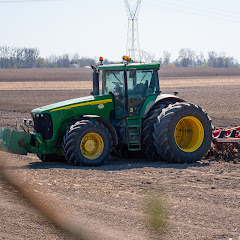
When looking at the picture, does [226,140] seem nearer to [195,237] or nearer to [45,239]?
[195,237]

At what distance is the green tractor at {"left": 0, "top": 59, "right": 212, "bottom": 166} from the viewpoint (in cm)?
1034

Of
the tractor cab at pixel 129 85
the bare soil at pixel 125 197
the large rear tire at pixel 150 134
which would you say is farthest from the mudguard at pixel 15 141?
the large rear tire at pixel 150 134

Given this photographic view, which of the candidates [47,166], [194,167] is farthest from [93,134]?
[194,167]

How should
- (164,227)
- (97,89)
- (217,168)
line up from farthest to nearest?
(97,89), (217,168), (164,227)

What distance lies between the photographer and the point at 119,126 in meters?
11.0

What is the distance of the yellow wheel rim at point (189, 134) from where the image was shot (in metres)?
11.1

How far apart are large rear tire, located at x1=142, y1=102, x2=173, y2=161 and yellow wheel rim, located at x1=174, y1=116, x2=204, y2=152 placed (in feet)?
2.16

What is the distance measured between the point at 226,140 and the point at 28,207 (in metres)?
5.78

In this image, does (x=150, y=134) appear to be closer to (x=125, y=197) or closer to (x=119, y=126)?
(x=119, y=126)

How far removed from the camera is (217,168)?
1016 centimetres

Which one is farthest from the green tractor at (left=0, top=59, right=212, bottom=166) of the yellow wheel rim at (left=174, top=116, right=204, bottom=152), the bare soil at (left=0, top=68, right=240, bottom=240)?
the bare soil at (left=0, top=68, right=240, bottom=240)

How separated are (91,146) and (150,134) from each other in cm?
138

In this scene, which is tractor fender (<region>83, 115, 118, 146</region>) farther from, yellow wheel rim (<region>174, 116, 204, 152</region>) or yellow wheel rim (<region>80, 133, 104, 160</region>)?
yellow wheel rim (<region>174, 116, 204, 152</region>)

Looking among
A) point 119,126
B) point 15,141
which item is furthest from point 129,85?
point 15,141
